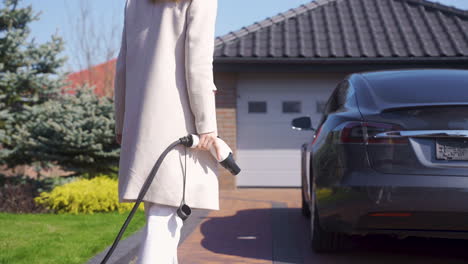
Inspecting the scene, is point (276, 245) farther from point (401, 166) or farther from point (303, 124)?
point (401, 166)

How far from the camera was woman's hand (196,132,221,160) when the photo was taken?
2.81 metres

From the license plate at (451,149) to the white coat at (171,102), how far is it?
6.02 feet

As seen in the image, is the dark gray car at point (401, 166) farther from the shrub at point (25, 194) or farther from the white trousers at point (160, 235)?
the shrub at point (25, 194)

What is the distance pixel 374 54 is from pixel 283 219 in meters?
5.08

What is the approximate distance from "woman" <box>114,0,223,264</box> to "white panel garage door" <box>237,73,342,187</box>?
335 inches

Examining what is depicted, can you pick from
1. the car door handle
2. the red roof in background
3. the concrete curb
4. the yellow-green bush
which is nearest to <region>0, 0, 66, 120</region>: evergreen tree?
the yellow-green bush

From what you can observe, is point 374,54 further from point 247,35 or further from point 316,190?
point 316,190

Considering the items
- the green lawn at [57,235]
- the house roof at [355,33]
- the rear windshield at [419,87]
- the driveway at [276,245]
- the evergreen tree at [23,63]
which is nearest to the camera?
the rear windshield at [419,87]

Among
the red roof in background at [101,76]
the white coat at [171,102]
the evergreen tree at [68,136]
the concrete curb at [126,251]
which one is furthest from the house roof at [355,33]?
the red roof in background at [101,76]

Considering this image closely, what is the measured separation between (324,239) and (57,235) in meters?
2.66

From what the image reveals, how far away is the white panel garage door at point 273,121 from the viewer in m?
11.4

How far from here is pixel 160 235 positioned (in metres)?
2.78

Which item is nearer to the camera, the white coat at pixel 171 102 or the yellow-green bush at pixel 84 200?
the white coat at pixel 171 102

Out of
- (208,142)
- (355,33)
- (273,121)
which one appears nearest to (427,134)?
(208,142)
